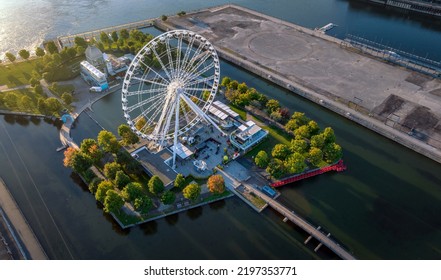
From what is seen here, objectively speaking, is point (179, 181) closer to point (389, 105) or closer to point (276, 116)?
point (276, 116)

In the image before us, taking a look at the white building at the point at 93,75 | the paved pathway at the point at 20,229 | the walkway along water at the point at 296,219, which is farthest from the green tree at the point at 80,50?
the walkway along water at the point at 296,219

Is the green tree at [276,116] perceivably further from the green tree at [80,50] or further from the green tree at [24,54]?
the green tree at [24,54]

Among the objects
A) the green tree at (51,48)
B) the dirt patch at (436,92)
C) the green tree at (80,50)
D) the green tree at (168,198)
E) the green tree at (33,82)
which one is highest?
the green tree at (51,48)

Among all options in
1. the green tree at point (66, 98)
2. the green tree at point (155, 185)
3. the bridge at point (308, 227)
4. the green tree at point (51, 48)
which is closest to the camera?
the bridge at point (308, 227)

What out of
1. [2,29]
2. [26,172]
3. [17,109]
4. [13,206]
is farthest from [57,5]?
[13,206]

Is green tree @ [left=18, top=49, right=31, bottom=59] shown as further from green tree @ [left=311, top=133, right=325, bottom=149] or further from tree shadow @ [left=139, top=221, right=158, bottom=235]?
green tree @ [left=311, top=133, right=325, bottom=149]

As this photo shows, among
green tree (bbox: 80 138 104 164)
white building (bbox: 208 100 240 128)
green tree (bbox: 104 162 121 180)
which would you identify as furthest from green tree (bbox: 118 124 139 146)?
white building (bbox: 208 100 240 128)

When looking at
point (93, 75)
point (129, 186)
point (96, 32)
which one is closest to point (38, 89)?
point (93, 75)
